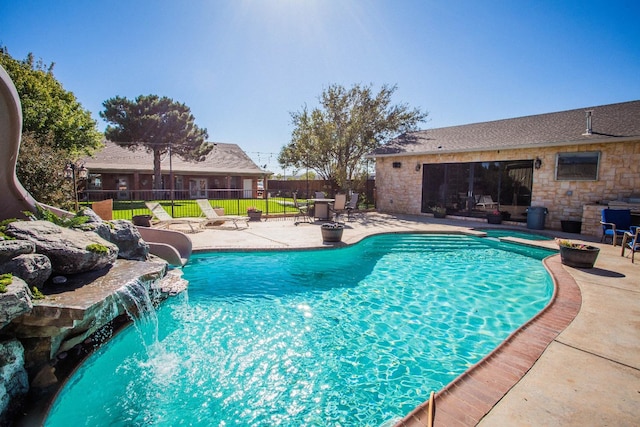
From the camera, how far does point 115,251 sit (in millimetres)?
4160

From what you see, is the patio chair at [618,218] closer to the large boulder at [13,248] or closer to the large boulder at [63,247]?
the large boulder at [63,247]

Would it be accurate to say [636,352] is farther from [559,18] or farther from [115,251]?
[559,18]

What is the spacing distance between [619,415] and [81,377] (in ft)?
15.4

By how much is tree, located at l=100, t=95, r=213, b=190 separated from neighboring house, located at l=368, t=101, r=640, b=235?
16.0 metres

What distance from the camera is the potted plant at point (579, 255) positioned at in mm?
5766

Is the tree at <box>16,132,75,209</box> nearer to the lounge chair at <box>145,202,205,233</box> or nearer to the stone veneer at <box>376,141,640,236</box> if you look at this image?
the lounge chair at <box>145,202,205,233</box>

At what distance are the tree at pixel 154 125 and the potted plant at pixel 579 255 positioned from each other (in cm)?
2222

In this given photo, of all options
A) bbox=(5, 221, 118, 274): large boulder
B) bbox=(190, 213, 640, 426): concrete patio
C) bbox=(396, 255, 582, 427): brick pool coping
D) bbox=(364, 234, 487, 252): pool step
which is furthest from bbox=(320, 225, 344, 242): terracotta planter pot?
bbox=(5, 221, 118, 274): large boulder

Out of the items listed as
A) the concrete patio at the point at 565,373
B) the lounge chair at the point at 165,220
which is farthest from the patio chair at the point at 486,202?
the lounge chair at the point at 165,220

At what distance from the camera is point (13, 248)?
2.99m

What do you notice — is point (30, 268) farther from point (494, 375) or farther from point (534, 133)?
point (534, 133)

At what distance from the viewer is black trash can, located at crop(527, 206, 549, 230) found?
10.9 meters

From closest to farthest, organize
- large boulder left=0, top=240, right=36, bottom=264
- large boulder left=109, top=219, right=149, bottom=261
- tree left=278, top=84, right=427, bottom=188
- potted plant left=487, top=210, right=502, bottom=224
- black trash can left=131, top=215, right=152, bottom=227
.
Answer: large boulder left=0, top=240, right=36, bottom=264 < large boulder left=109, top=219, right=149, bottom=261 < black trash can left=131, top=215, right=152, bottom=227 < potted plant left=487, top=210, right=502, bottom=224 < tree left=278, top=84, right=427, bottom=188

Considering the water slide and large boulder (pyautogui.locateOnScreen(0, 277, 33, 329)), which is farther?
the water slide
